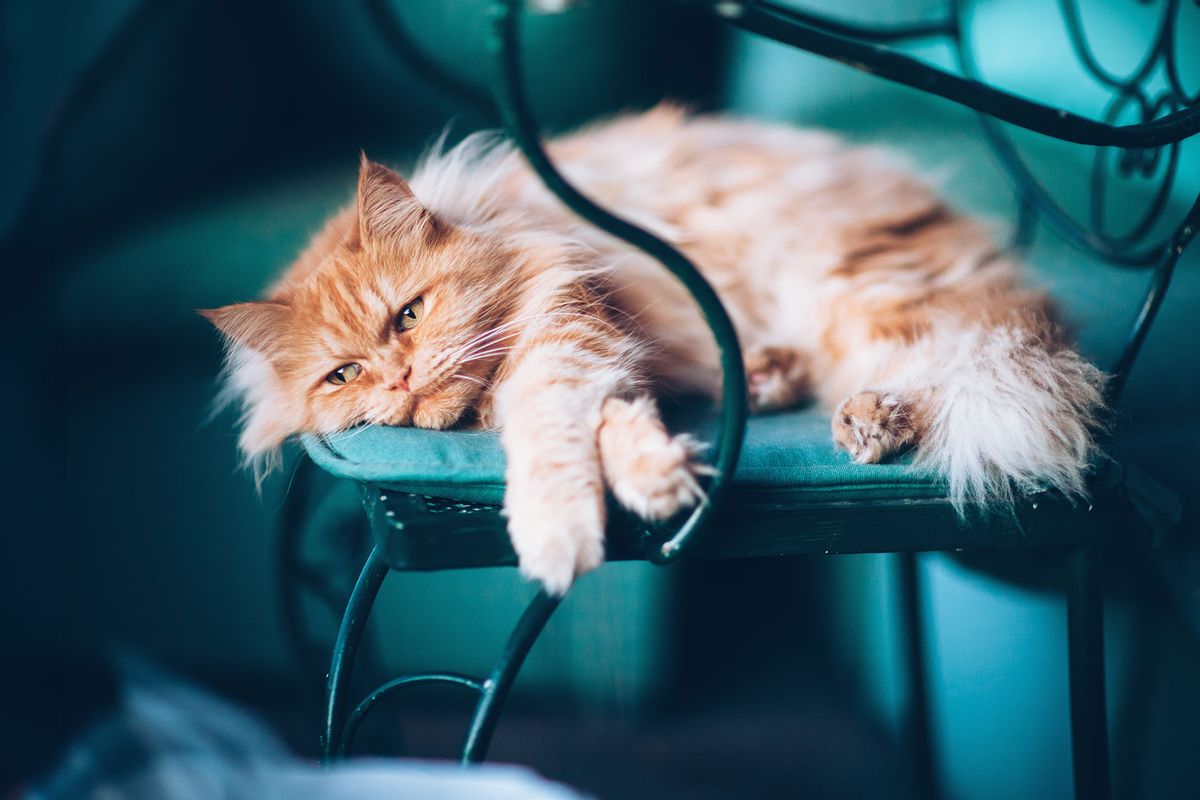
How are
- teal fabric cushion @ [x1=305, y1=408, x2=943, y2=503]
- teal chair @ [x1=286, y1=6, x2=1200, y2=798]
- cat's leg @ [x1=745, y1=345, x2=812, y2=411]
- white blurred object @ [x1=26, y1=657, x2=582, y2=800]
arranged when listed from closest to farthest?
white blurred object @ [x1=26, y1=657, x2=582, y2=800], teal chair @ [x1=286, y1=6, x2=1200, y2=798], teal fabric cushion @ [x1=305, y1=408, x2=943, y2=503], cat's leg @ [x1=745, y1=345, x2=812, y2=411]

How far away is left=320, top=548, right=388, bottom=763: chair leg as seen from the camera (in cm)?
85

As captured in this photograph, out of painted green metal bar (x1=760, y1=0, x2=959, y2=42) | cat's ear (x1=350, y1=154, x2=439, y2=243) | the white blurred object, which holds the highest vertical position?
painted green metal bar (x1=760, y1=0, x2=959, y2=42)

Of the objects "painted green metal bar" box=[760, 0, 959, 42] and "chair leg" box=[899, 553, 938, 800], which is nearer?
"painted green metal bar" box=[760, 0, 959, 42]

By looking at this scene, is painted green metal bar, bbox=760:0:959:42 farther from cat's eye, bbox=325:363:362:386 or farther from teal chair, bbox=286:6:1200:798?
cat's eye, bbox=325:363:362:386

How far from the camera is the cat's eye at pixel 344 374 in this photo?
92 centimetres

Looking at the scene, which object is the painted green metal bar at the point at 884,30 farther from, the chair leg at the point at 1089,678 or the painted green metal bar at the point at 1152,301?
the chair leg at the point at 1089,678

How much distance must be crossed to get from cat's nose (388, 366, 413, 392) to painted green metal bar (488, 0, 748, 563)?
33 centimetres

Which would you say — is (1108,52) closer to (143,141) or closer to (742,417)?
(742,417)

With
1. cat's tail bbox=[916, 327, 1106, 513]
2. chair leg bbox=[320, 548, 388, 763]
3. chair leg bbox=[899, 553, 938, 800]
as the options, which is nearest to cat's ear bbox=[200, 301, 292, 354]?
chair leg bbox=[320, 548, 388, 763]

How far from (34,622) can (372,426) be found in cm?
119

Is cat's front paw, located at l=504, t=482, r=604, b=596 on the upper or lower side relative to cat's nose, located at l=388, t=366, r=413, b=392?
lower

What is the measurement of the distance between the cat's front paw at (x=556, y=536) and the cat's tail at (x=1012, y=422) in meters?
0.33

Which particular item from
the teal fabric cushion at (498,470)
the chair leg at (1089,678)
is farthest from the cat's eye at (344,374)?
the chair leg at (1089,678)

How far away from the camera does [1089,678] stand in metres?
0.82
